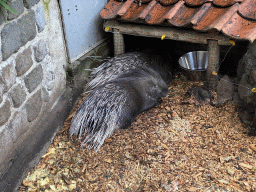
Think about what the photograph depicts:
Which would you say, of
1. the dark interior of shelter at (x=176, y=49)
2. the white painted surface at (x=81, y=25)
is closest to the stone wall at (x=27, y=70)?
the white painted surface at (x=81, y=25)

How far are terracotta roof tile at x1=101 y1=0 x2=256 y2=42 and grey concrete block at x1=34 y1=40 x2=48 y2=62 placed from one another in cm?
88

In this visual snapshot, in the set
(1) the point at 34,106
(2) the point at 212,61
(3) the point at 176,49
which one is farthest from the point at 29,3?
(3) the point at 176,49

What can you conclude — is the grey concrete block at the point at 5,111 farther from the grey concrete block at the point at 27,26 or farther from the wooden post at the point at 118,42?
the wooden post at the point at 118,42

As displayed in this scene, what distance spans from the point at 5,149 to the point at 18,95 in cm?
38

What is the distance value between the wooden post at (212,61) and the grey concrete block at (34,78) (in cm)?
154

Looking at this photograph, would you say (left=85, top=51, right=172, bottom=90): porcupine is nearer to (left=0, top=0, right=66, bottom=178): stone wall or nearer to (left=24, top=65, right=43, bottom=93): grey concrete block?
(left=0, top=0, right=66, bottom=178): stone wall

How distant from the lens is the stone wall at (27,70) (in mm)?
1672

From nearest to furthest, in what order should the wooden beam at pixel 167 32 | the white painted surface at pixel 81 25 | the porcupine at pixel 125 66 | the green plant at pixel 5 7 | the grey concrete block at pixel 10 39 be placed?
the green plant at pixel 5 7
the grey concrete block at pixel 10 39
the wooden beam at pixel 167 32
the white painted surface at pixel 81 25
the porcupine at pixel 125 66

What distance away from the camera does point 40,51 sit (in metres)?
2.07

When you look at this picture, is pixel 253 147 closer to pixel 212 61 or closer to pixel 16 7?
pixel 212 61

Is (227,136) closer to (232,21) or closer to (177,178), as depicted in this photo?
(177,178)

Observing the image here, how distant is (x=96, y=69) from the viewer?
2.83 meters

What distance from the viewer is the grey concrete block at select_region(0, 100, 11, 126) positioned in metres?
1.64

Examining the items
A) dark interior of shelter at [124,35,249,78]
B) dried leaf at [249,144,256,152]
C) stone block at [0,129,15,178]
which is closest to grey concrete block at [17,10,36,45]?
stone block at [0,129,15,178]
